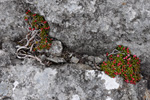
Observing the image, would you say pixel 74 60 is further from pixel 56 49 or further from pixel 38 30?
pixel 38 30

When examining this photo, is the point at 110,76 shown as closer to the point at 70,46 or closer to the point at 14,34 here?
the point at 70,46

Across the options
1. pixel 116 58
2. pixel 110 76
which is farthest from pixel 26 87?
pixel 116 58

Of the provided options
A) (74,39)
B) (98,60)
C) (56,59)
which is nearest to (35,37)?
(56,59)

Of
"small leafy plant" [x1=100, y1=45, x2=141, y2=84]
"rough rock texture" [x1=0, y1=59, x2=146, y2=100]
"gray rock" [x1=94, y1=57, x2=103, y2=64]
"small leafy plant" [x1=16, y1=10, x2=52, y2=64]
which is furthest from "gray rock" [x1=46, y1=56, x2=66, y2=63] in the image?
"small leafy plant" [x1=100, y1=45, x2=141, y2=84]

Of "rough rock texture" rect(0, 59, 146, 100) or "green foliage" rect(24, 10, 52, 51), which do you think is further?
"green foliage" rect(24, 10, 52, 51)

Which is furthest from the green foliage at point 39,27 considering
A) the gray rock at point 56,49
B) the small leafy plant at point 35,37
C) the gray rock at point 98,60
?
the gray rock at point 98,60

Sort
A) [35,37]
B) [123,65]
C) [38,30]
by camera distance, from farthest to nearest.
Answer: [35,37], [38,30], [123,65]

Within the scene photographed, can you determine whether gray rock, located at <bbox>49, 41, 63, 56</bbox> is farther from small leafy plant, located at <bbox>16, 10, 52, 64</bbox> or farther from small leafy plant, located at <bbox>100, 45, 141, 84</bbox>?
small leafy plant, located at <bbox>100, 45, 141, 84</bbox>
